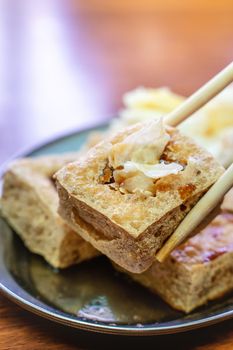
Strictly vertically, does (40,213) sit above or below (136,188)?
below

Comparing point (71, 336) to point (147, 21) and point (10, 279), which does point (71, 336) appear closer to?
point (10, 279)

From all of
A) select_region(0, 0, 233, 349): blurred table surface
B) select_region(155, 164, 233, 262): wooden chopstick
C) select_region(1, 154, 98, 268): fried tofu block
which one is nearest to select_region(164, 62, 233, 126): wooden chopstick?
select_region(155, 164, 233, 262): wooden chopstick

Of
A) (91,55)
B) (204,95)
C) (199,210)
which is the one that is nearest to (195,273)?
(199,210)

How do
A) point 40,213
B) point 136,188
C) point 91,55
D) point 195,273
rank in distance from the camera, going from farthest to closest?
point 91,55, point 40,213, point 195,273, point 136,188

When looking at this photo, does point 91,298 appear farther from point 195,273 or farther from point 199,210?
point 199,210

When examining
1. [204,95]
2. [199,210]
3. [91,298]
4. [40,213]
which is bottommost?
[91,298]

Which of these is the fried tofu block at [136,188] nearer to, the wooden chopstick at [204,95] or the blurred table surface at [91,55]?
the wooden chopstick at [204,95]

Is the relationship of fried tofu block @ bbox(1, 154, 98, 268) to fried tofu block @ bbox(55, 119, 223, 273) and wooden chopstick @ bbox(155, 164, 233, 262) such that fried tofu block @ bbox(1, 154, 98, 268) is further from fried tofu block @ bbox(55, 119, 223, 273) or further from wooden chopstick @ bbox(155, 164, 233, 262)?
wooden chopstick @ bbox(155, 164, 233, 262)
